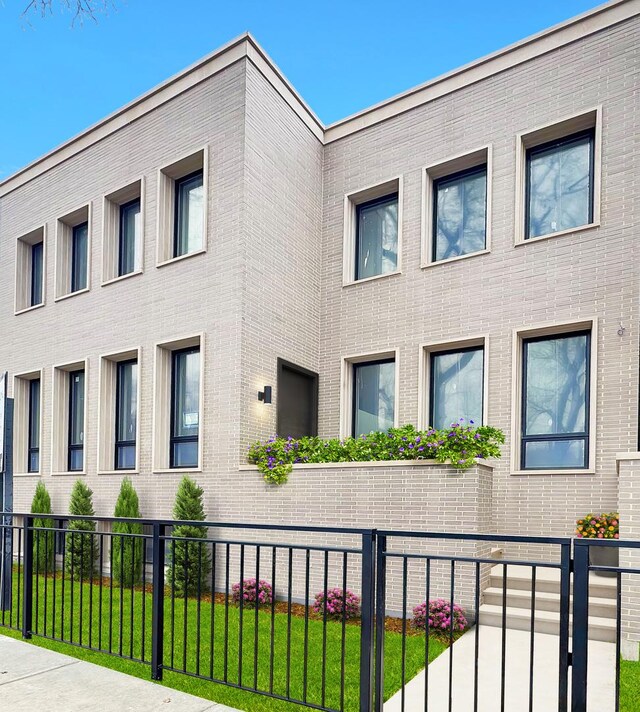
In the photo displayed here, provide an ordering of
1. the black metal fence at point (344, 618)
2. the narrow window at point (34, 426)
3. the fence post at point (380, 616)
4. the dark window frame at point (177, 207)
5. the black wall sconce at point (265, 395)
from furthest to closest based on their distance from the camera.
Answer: the narrow window at point (34, 426), the dark window frame at point (177, 207), the black wall sconce at point (265, 395), the fence post at point (380, 616), the black metal fence at point (344, 618)

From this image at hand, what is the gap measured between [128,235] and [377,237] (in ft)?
14.9

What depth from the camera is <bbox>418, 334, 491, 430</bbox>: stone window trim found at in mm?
8898

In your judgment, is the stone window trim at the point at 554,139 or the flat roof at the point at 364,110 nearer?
the stone window trim at the point at 554,139

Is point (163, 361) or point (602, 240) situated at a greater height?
point (602, 240)

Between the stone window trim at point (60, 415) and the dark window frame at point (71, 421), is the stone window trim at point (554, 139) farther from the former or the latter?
the dark window frame at point (71, 421)

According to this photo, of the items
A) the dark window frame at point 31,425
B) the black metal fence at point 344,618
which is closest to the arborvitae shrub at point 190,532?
the black metal fence at point 344,618

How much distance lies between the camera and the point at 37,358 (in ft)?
40.2

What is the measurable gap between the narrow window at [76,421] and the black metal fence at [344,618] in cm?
271

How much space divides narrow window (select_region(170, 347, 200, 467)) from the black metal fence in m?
1.28

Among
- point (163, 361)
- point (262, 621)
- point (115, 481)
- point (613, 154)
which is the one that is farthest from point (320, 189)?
point (262, 621)

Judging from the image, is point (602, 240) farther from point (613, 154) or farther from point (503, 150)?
point (503, 150)

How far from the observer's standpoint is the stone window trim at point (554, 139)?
8352mm

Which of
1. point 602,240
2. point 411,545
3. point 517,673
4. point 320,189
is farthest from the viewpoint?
point 320,189

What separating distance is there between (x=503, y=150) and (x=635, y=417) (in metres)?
4.15
